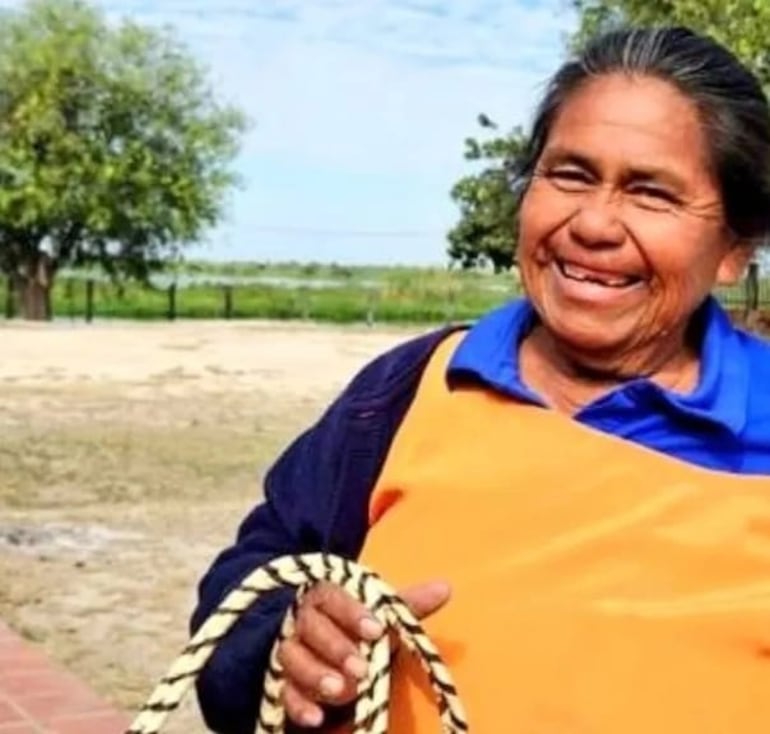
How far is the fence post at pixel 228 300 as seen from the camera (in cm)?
3659

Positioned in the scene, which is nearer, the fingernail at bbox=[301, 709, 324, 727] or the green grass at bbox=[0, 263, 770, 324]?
the fingernail at bbox=[301, 709, 324, 727]

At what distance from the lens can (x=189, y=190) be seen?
32.2 metres

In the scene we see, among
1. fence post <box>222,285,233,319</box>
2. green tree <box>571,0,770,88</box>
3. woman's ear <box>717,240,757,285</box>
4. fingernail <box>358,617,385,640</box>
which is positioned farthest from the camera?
fence post <box>222,285,233,319</box>

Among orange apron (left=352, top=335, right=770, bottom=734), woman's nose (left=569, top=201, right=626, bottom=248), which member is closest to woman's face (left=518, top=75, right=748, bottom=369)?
woman's nose (left=569, top=201, right=626, bottom=248)

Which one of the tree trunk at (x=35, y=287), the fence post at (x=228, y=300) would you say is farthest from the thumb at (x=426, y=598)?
the fence post at (x=228, y=300)

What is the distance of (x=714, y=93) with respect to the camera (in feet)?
5.17

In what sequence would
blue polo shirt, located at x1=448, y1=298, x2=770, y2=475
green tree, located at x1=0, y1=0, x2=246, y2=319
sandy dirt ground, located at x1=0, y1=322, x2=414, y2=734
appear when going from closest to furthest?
blue polo shirt, located at x1=448, y1=298, x2=770, y2=475, sandy dirt ground, located at x1=0, y1=322, x2=414, y2=734, green tree, located at x1=0, y1=0, x2=246, y2=319

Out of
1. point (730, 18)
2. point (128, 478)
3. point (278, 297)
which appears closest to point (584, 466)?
point (128, 478)

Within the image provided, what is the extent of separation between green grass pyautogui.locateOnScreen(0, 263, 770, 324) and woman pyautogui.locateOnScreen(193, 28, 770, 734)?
31563 mm

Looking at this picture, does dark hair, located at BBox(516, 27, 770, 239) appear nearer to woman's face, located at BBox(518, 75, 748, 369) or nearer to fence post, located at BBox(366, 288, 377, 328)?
woman's face, located at BBox(518, 75, 748, 369)

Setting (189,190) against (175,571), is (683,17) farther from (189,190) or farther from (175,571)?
(189,190)

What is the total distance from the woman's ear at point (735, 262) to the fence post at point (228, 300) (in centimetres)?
3496

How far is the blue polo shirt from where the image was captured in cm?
151

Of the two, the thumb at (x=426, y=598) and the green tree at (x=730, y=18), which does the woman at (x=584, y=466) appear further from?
the green tree at (x=730, y=18)
